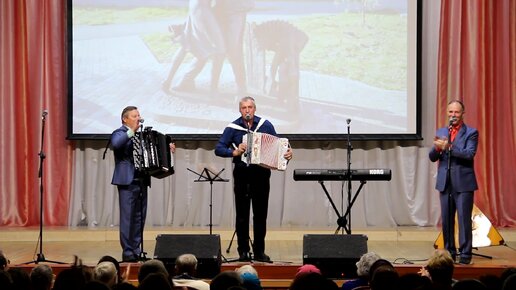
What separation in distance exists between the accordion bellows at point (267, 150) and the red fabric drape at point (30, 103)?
13.7 feet

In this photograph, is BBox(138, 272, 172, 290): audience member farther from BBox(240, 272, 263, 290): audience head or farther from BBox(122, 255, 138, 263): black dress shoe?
BBox(122, 255, 138, 263): black dress shoe

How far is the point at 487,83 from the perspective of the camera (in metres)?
12.6

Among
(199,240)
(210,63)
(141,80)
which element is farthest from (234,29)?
(199,240)

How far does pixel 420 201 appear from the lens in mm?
12805

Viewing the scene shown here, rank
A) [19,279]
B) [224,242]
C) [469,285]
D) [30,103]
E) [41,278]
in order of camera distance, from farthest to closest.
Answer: [30,103]
[224,242]
[41,278]
[19,279]
[469,285]

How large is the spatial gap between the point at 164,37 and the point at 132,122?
326 centimetres

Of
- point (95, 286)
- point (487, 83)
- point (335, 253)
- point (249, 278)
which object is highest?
point (487, 83)

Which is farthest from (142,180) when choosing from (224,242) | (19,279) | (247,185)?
(19,279)

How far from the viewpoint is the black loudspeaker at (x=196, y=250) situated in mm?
8930

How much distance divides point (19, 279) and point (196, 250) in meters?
3.51

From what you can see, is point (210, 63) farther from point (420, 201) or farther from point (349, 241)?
point (349, 241)

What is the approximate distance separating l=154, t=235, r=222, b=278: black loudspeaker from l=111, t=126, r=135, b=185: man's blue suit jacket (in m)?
0.87

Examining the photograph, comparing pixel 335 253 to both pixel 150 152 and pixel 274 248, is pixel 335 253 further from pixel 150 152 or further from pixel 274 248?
pixel 274 248

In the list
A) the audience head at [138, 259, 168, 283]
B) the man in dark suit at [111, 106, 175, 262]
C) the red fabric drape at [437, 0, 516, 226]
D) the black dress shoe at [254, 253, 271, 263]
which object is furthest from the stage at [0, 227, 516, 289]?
the audience head at [138, 259, 168, 283]
